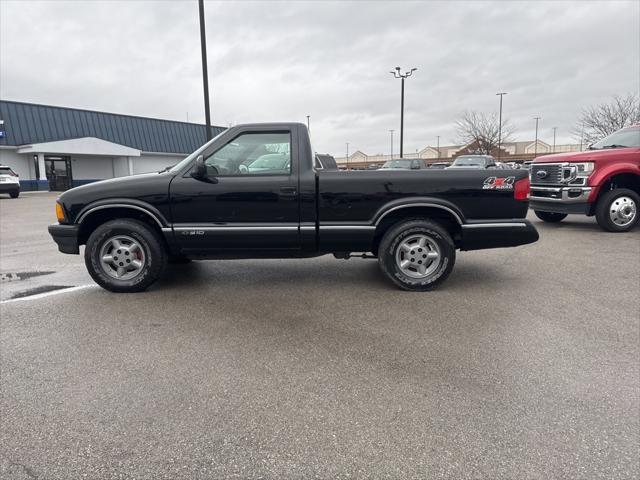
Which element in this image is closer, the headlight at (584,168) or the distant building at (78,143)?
the headlight at (584,168)

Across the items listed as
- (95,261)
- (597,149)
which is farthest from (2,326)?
(597,149)

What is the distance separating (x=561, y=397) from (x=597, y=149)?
323 inches

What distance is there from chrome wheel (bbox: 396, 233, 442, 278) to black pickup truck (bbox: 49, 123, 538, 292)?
1 centimetres

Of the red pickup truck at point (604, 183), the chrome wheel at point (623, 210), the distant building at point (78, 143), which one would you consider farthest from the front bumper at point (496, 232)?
→ the distant building at point (78, 143)

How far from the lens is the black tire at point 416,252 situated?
477 centimetres

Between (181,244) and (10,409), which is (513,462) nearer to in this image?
(10,409)

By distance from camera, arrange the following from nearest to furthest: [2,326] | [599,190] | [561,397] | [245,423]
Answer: [245,423] < [561,397] < [2,326] < [599,190]

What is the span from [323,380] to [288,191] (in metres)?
2.35

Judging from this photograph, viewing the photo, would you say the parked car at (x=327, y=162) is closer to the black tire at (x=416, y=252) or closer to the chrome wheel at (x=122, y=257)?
the black tire at (x=416, y=252)

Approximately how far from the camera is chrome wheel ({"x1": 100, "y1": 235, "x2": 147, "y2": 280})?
4.83 m

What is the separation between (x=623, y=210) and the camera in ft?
27.6

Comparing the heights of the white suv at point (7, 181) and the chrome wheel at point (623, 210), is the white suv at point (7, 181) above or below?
above

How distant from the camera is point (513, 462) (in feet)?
6.81

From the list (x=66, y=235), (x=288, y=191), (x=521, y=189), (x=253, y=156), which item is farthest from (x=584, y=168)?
(x=66, y=235)
